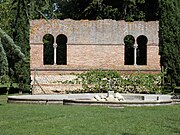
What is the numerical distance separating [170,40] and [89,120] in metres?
15.8

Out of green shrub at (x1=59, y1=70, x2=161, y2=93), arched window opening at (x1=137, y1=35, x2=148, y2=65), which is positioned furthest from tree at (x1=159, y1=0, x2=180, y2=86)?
arched window opening at (x1=137, y1=35, x2=148, y2=65)

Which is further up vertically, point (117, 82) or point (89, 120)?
point (117, 82)

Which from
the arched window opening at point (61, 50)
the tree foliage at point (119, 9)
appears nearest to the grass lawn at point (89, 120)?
the tree foliage at point (119, 9)

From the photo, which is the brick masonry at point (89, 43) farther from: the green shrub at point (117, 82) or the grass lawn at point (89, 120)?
the grass lawn at point (89, 120)

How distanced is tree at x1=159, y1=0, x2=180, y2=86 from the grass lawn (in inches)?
407

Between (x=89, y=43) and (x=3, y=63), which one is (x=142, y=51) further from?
(x=3, y=63)

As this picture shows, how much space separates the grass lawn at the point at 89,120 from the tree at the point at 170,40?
Result: 10.3 metres

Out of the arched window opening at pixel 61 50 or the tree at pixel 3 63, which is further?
the arched window opening at pixel 61 50

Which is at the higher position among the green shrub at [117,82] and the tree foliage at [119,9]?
the tree foliage at [119,9]

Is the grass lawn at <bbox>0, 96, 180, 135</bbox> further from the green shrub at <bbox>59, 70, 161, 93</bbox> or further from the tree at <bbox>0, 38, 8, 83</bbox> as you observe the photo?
the green shrub at <bbox>59, 70, 161, 93</bbox>

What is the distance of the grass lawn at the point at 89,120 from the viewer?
11.7m

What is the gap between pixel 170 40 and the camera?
28500mm

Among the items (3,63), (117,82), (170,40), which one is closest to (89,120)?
(3,63)

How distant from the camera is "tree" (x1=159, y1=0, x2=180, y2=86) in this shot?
92.6 feet
